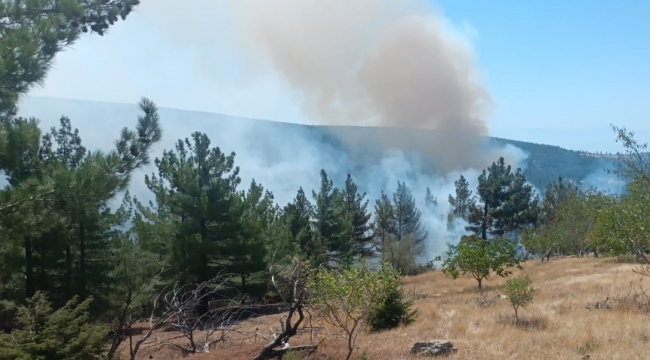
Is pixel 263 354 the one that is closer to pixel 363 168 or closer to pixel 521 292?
pixel 521 292

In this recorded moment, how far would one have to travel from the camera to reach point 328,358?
902cm

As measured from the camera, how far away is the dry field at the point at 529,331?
Answer: 26.9 ft

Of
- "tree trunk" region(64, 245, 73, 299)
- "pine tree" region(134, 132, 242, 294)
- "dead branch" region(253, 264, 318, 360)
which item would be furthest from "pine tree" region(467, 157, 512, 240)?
"dead branch" region(253, 264, 318, 360)

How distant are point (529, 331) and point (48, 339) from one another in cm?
783

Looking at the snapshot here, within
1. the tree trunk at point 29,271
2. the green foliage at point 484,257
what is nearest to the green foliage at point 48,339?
the tree trunk at point 29,271

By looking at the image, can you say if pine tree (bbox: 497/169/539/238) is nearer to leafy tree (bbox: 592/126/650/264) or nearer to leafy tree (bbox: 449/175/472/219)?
leafy tree (bbox: 449/175/472/219)

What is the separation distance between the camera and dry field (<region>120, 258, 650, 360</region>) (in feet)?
26.9

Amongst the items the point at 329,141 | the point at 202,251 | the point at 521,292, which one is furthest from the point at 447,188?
the point at 521,292

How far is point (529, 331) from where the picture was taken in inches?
389

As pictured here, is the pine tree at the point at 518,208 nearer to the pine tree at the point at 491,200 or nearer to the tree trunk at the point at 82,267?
the pine tree at the point at 491,200

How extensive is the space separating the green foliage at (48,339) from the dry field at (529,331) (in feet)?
9.37

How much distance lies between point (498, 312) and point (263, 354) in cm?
603

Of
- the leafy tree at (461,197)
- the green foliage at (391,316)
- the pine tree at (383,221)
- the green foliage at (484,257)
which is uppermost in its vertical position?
the leafy tree at (461,197)

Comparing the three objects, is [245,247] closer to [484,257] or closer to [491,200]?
[484,257]
